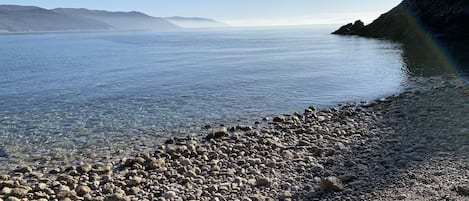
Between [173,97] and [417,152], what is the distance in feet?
52.3

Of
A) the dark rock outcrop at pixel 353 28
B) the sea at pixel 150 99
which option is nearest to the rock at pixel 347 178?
the sea at pixel 150 99

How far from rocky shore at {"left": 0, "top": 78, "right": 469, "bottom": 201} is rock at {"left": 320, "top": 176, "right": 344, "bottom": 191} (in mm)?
22

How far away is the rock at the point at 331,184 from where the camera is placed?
372 inches

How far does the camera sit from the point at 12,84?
3216 cm

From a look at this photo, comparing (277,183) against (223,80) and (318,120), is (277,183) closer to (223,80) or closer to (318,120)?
(318,120)

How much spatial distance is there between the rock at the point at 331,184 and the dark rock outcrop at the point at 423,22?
6577 centimetres

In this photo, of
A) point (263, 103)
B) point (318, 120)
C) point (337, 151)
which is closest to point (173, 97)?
point (263, 103)

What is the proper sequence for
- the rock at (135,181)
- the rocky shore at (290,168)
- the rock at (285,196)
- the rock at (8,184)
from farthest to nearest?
the rock at (8,184) < the rock at (135,181) < the rocky shore at (290,168) < the rock at (285,196)

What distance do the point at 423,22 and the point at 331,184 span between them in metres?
81.1

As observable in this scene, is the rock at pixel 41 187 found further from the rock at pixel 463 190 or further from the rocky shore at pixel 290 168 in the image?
the rock at pixel 463 190

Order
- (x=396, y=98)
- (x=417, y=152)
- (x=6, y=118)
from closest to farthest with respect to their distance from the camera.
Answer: (x=417, y=152), (x=6, y=118), (x=396, y=98)

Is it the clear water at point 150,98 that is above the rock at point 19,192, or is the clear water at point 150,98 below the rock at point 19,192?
below

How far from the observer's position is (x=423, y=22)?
3196 inches

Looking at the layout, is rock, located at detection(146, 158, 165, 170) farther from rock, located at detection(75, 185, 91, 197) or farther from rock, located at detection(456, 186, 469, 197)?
rock, located at detection(456, 186, 469, 197)
